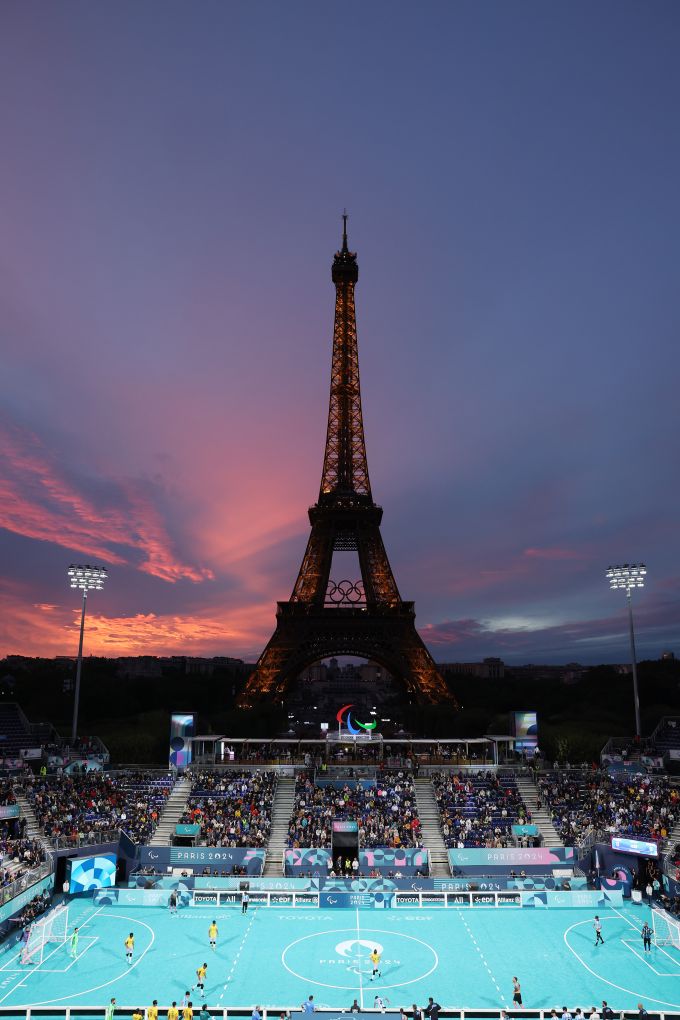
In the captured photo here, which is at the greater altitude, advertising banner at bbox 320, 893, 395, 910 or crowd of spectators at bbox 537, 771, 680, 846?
crowd of spectators at bbox 537, 771, 680, 846

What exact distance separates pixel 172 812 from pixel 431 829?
16.6 meters

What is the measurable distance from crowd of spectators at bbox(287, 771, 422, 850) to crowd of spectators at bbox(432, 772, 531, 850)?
6.76ft

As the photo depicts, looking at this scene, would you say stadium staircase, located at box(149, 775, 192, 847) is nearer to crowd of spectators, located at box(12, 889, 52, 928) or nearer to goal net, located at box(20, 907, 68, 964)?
crowd of spectators, located at box(12, 889, 52, 928)

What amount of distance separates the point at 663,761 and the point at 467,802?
16.2 m

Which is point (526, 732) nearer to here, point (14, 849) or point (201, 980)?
point (201, 980)

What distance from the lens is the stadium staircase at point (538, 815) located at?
4322 cm

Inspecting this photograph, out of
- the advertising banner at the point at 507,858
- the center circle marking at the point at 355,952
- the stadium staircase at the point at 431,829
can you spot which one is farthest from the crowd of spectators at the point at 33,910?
the advertising banner at the point at 507,858

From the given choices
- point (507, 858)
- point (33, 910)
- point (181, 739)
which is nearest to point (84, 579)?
point (181, 739)

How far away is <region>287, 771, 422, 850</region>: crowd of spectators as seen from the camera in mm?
42094

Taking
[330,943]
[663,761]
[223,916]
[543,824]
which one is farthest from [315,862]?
[663,761]

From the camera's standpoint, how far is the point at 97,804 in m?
45.6

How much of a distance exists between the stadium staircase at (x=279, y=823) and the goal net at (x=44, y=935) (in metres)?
11.2

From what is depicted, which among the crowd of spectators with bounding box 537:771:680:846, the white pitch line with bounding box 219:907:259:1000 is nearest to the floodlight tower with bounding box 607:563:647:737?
the crowd of spectators with bounding box 537:771:680:846

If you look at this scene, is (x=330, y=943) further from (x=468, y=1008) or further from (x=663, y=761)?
(x=663, y=761)
